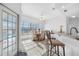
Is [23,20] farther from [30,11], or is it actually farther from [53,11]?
[53,11]

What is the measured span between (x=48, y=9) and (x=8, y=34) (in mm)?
673

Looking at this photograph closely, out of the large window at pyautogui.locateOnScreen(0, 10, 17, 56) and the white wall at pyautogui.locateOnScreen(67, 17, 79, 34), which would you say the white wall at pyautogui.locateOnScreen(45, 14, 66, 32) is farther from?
the large window at pyautogui.locateOnScreen(0, 10, 17, 56)

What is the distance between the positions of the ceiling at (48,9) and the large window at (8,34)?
227mm

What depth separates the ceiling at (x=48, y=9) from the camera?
1.33 metres

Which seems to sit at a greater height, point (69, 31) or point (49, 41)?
point (69, 31)

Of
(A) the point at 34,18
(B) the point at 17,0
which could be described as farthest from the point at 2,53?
(B) the point at 17,0

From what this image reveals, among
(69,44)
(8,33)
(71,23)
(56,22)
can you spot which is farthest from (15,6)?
(69,44)

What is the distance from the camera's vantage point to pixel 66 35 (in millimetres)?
1435

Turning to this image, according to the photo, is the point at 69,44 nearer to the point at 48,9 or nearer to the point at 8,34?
the point at 48,9


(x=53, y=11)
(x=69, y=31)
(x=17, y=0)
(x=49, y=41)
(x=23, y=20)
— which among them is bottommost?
(x=49, y=41)

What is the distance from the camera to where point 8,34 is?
4.28ft

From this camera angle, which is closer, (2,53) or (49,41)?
(2,53)

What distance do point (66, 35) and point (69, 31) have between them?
0.08 meters

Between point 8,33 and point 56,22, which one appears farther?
point 56,22
